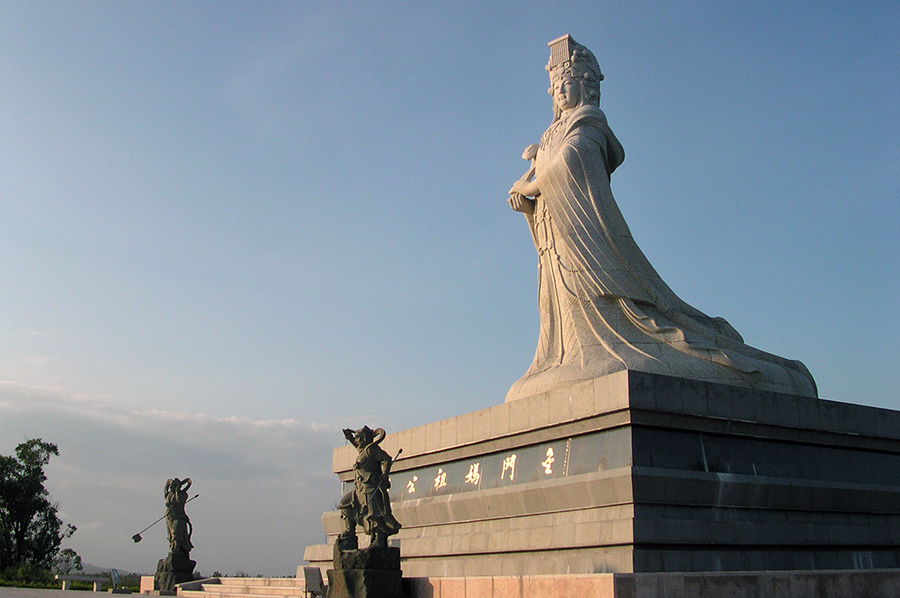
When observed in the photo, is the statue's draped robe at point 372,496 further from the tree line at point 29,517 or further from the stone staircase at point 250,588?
the tree line at point 29,517

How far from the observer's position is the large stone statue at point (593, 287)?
869 centimetres

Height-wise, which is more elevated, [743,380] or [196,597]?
[743,380]

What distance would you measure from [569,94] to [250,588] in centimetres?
771

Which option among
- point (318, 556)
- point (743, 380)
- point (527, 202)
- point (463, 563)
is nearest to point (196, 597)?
point (318, 556)

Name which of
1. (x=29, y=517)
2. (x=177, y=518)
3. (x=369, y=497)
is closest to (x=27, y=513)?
(x=29, y=517)

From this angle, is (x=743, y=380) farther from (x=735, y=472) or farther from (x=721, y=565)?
(x=721, y=565)

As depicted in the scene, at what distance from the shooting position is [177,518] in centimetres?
1381

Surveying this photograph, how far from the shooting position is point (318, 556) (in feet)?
38.0

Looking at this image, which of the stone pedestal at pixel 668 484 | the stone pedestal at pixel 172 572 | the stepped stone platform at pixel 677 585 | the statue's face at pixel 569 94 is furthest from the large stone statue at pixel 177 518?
the statue's face at pixel 569 94

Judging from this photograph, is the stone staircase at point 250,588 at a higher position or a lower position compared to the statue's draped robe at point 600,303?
lower

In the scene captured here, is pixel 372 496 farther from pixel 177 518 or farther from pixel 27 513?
pixel 27 513

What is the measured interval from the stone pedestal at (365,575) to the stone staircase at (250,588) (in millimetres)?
2036

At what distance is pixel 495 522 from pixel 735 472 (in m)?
2.47

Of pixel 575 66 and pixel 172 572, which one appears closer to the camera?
pixel 575 66
